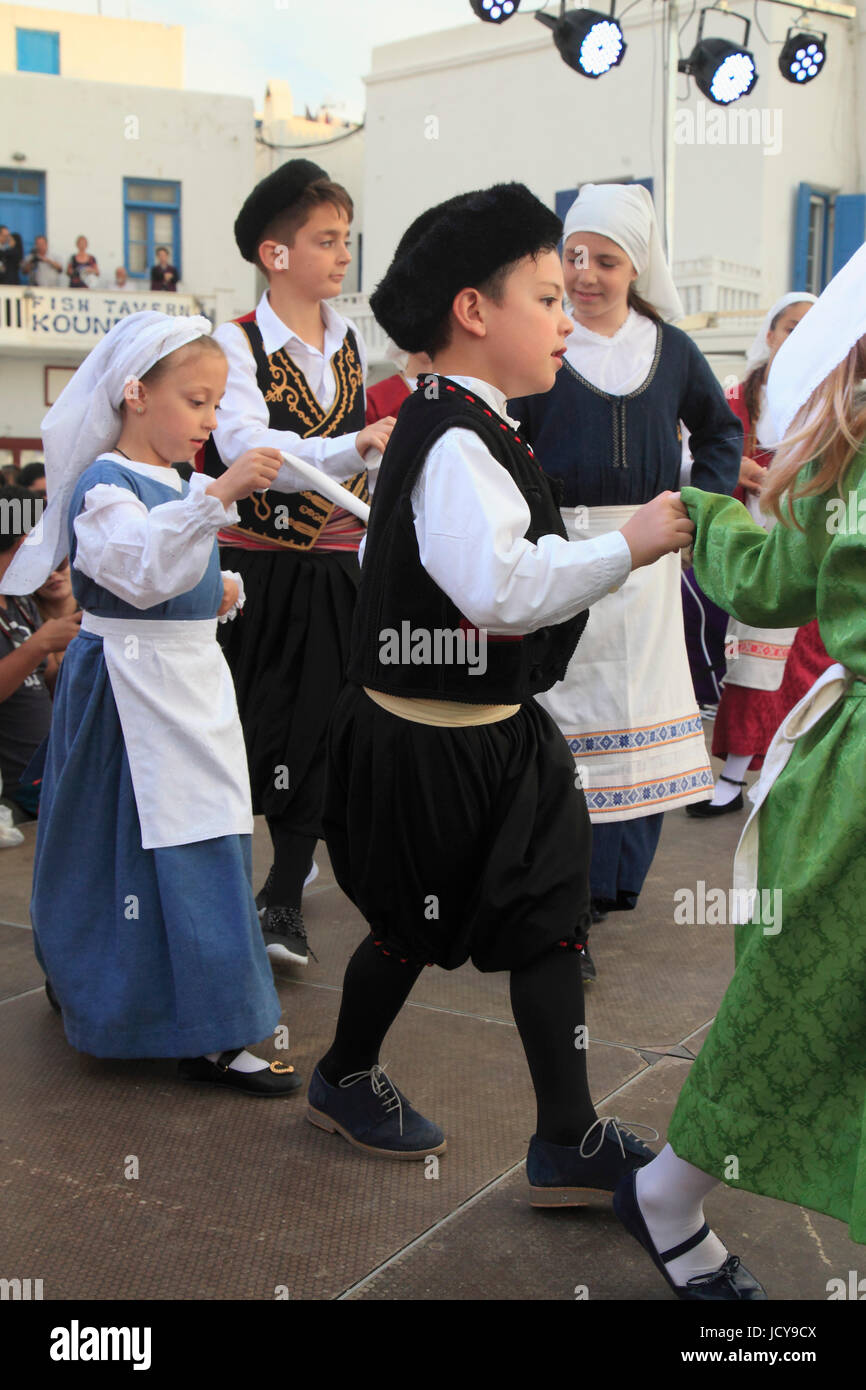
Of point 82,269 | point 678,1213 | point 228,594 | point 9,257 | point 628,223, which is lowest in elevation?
point 678,1213

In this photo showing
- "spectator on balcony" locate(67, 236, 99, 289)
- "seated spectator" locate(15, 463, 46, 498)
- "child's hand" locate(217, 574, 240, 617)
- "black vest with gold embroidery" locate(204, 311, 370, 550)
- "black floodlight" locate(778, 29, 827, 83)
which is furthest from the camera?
"spectator on balcony" locate(67, 236, 99, 289)

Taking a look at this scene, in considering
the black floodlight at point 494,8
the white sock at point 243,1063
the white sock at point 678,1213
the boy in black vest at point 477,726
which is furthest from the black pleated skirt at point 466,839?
the black floodlight at point 494,8

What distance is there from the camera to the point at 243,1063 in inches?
107

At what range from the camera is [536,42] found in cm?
1738

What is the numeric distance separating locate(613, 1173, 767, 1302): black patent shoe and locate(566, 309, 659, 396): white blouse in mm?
1945

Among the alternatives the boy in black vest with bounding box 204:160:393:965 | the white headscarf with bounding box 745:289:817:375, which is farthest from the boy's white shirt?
the white headscarf with bounding box 745:289:817:375

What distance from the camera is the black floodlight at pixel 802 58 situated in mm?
10344

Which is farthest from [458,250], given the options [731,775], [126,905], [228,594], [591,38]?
[591,38]

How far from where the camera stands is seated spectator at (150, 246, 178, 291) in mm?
20938

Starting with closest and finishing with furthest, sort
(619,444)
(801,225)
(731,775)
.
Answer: (619,444)
(731,775)
(801,225)

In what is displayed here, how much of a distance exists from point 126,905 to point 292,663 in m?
0.98

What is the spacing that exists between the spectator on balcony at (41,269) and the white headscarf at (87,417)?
1920 centimetres

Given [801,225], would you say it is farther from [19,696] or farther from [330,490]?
[330,490]

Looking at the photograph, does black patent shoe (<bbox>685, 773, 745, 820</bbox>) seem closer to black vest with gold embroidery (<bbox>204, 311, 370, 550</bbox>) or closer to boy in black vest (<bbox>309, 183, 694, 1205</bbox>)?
black vest with gold embroidery (<bbox>204, 311, 370, 550</bbox>)
